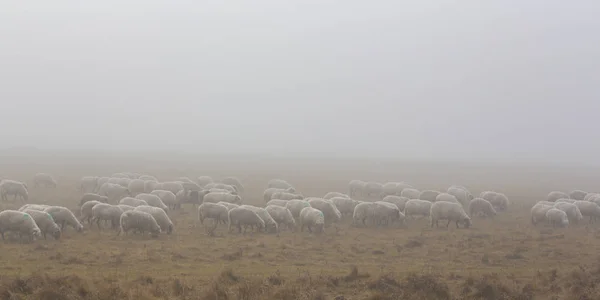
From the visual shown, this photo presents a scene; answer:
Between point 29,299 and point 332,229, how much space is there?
1548 centimetres

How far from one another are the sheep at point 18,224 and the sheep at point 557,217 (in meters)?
25.2

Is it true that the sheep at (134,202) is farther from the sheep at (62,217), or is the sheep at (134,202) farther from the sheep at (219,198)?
the sheep at (219,198)

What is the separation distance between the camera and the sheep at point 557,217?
25.0 m

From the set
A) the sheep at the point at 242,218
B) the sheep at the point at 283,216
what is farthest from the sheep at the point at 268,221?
the sheep at the point at 283,216

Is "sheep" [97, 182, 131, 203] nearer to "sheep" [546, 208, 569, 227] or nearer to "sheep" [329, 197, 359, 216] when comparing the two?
"sheep" [329, 197, 359, 216]

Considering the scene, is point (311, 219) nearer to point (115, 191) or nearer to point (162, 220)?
point (162, 220)

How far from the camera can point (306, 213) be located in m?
22.8

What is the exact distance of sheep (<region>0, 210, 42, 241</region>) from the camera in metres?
17.4

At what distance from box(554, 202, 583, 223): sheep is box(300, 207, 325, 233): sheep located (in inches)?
576

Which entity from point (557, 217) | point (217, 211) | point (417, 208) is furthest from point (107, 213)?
point (557, 217)

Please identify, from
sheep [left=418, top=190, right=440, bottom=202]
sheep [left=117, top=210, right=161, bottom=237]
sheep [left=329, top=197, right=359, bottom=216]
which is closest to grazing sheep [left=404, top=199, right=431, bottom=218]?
sheep [left=329, top=197, right=359, bottom=216]

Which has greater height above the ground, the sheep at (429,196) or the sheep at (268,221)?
the sheep at (429,196)

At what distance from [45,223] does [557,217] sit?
25393 millimetres

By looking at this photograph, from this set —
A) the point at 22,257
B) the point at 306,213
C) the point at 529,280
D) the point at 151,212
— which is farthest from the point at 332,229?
Answer: the point at 22,257
